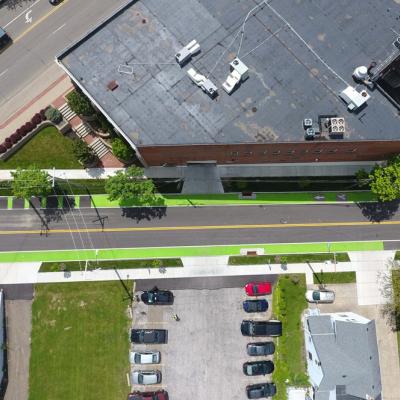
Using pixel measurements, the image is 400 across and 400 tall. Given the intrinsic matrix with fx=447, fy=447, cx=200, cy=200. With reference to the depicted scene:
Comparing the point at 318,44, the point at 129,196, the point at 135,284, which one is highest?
the point at 318,44

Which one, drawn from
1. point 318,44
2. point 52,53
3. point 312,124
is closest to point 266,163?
point 312,124

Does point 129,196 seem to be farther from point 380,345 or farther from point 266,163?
point 380,345

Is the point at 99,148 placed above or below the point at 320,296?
above

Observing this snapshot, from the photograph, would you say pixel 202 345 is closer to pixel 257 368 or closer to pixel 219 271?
pixel 257 368

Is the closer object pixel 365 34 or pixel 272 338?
pixel 365 34

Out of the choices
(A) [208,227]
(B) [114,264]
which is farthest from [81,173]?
(A) [208,227]
